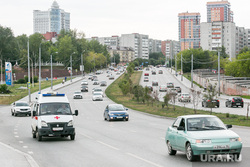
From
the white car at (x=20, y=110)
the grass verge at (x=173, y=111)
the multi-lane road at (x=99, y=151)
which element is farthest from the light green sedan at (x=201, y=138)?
the white car at (x=20, y=110)

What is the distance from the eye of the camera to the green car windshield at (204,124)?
12.7 meters

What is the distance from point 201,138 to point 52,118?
352 inches

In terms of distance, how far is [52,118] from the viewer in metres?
18.9

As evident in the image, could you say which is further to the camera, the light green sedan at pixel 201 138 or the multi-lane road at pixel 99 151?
the multi-lane road at pixel 99 151

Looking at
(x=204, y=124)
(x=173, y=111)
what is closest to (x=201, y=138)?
(x=204, y=124)

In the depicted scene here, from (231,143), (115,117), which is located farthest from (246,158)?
(115,117)

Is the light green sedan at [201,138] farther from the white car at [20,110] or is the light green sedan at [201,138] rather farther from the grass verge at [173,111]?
the white car at [20,110]

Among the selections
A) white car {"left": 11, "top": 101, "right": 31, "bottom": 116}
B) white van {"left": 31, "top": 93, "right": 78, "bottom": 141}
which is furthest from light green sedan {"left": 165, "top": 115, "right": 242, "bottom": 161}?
white car {"left": 11, "top": 101, "right": 31, "bottom": 116}

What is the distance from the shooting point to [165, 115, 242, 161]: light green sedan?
1157 cm

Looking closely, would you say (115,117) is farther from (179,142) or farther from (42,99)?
(179,142)

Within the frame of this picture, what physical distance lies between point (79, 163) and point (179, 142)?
308 centimetres

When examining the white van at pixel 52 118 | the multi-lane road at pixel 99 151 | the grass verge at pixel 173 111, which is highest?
the white van at pixel 52 118

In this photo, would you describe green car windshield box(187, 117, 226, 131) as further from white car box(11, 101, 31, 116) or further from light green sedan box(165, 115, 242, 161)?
white car box(11, 101, 31, 116)

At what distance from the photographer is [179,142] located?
12898 millimetres
